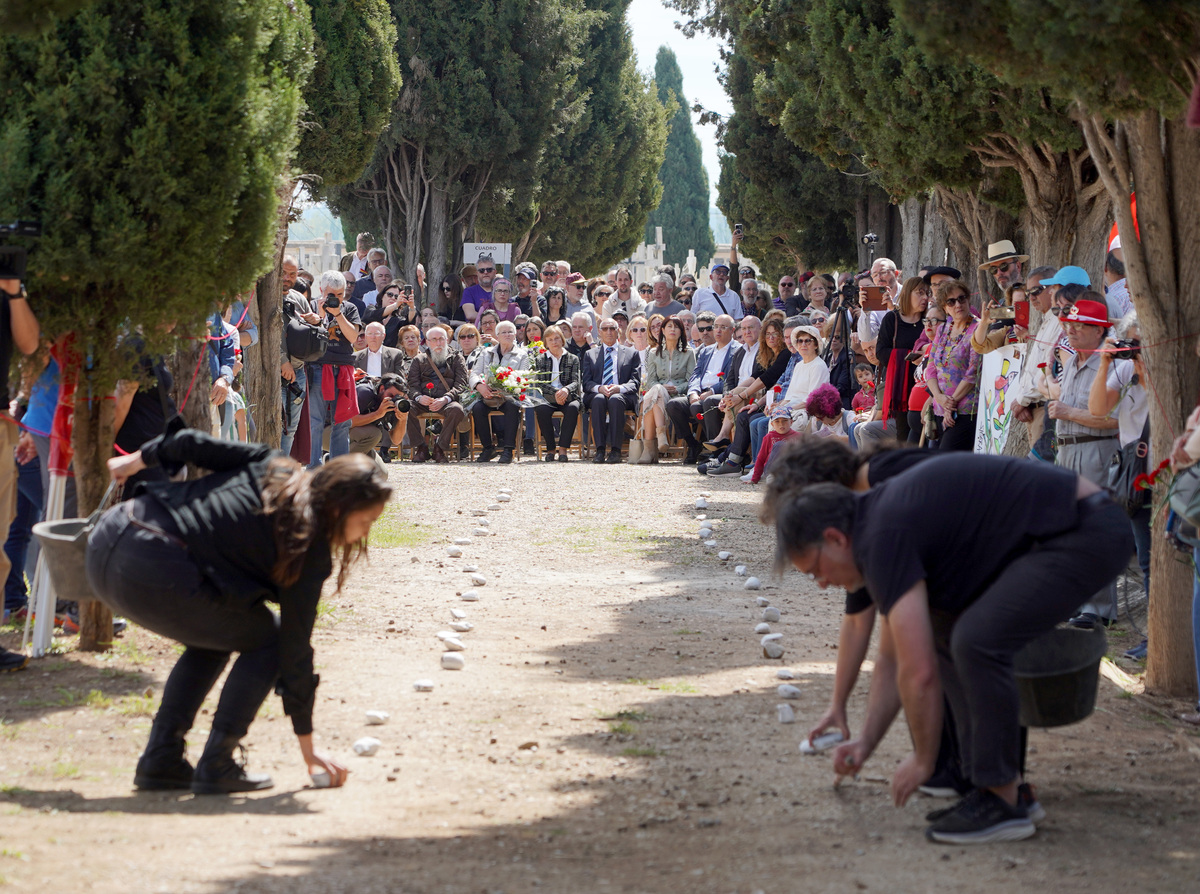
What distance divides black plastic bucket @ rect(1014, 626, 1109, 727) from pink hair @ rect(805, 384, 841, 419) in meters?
8.09

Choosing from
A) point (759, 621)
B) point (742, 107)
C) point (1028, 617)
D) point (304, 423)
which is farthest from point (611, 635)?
point (742, 107)

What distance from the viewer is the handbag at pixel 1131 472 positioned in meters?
6.86

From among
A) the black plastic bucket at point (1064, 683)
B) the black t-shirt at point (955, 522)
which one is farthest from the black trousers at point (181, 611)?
the black plastic bucket at point (1064, 683)

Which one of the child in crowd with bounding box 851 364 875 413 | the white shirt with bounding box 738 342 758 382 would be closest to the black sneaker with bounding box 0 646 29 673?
the child in crowd with bounding box 851 364 875 413

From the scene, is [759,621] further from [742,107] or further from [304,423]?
[742,107]

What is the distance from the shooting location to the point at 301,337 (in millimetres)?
10984

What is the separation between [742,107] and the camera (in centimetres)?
2427

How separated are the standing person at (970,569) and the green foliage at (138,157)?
337 cm

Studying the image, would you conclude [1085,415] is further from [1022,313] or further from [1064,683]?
[1064,683]

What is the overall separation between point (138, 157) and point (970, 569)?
3.97m

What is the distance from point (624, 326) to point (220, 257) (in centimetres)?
1225

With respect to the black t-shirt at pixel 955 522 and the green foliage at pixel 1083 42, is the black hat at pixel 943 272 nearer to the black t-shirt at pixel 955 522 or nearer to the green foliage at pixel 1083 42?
the green foliage at pixel 1083 42

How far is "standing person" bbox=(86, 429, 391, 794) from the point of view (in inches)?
167

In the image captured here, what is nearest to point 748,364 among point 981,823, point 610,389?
point 610,389
